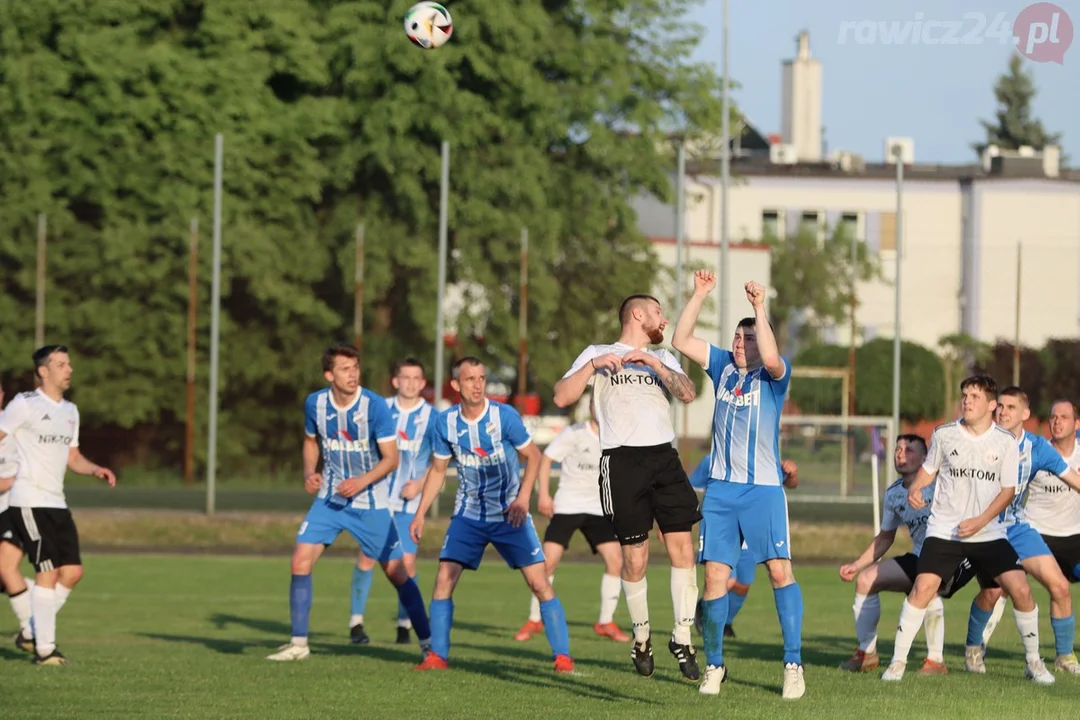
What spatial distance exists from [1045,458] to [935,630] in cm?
157

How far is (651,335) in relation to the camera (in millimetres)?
10578

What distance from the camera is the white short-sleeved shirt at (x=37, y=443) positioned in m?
13.0

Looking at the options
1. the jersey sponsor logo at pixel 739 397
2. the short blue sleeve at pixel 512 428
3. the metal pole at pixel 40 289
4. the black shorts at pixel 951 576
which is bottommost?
the black shorts at pixel 951 576

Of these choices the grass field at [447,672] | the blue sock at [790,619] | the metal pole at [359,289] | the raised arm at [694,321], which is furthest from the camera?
the metal pole at [359,289]

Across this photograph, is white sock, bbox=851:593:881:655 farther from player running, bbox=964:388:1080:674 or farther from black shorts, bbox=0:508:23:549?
black shorts, bbox=0:508:23:549

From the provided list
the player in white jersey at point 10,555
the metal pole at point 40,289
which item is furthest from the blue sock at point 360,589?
the metal pole at point 40,289

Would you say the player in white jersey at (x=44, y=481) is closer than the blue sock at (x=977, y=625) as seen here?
No

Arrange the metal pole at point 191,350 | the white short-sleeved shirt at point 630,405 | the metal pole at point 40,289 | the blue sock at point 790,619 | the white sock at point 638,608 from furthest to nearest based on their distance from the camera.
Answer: the metal pole at point 40,289 → the metal pole at point 191,350 → the white sock at point 638,608 → the white short-sleeved shirt at point 630,405 → the blue sock at point 790,619

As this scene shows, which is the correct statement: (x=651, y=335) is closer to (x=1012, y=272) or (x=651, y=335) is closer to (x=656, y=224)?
(x=1012, y=272)

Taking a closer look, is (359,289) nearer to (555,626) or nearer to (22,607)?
(22,607)

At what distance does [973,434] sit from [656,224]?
166ft

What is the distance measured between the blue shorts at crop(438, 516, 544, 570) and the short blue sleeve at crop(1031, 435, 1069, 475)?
11.1 feet

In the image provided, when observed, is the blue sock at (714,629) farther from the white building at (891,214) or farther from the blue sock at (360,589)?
the white building at (891,214)

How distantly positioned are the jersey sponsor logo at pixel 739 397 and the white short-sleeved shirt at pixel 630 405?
315 mm
